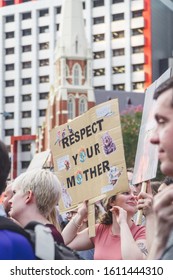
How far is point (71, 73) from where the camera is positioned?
42.1 metres

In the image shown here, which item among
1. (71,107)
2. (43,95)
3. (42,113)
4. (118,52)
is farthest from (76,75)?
(118,52)

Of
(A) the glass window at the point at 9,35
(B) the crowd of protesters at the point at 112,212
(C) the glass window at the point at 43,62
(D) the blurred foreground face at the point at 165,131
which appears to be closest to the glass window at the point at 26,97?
(C) the glass window at the point at 43,62

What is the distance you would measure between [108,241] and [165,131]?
5.63 feet

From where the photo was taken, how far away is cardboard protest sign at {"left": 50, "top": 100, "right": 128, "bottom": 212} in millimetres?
3311

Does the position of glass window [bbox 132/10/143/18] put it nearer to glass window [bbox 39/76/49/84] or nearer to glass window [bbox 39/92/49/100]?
glass window [bbox 39/76/49/84]

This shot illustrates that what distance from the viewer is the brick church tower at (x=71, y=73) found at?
135 ft

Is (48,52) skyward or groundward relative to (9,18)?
groundward

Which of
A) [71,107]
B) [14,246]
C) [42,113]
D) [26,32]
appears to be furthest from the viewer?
[42,113]

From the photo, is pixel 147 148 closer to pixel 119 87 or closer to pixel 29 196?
pixel 29 196

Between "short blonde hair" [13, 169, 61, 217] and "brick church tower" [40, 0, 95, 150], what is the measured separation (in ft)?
124

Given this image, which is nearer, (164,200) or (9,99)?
(164,200)

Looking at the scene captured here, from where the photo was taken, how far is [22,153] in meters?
45.9

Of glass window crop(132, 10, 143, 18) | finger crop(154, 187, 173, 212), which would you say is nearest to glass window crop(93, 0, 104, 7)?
glass window crop(132, 10, 143, 18)
